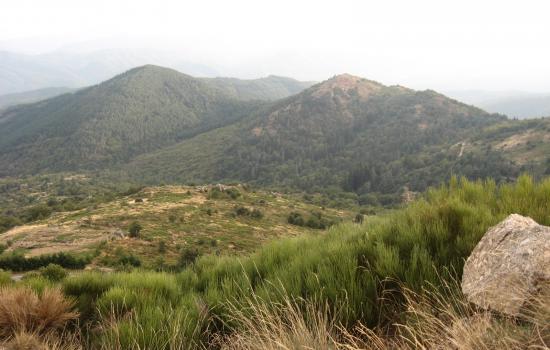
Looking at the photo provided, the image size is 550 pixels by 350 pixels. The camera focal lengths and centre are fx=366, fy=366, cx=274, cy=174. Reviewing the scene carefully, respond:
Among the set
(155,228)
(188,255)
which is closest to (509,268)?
(188,255)

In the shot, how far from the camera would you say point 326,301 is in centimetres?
280

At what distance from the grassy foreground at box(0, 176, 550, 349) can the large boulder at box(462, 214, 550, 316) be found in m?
0.13

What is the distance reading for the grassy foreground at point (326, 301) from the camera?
2660 millimetres

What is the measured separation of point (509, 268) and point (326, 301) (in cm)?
143

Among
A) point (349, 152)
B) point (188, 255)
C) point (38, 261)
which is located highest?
point (38, 261)

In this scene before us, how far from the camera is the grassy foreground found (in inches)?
105

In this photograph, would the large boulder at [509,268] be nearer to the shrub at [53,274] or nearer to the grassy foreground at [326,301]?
the grassy foreground at [326,301]

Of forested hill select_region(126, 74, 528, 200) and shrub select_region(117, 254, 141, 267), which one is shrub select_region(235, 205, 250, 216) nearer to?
shrub select_region(117, 254, 141, 267)

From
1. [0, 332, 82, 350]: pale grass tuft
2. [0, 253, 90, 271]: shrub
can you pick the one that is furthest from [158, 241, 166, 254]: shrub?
[0, 332, 82, 350]: pale grass tuft

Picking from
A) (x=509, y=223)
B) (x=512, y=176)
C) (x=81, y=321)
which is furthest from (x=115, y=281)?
(x=512, y=176)

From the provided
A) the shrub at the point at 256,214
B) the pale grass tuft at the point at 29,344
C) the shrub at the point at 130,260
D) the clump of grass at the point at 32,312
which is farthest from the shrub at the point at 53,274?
the shrub at the point at 256,214

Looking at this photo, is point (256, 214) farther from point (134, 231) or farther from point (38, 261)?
point (38, 261)

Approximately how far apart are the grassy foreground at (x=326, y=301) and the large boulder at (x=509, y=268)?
0.13 meters

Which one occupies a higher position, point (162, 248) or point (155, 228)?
point (162, 248)
